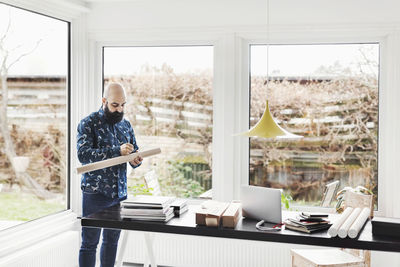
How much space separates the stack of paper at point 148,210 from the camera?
2887mm

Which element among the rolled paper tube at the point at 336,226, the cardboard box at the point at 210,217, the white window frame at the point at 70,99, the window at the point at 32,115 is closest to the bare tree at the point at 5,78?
the window at the point at 32,115

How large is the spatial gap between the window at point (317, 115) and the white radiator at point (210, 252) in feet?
1.76

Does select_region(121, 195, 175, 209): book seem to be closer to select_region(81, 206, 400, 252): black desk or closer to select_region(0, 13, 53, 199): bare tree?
select_region(81, 206, 400, 252): black desk

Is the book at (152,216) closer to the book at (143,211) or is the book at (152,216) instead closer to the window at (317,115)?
the book at (143,211)

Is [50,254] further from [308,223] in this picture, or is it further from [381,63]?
[381,63]

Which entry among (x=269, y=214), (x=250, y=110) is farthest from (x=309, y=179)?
(x=269, y=214)

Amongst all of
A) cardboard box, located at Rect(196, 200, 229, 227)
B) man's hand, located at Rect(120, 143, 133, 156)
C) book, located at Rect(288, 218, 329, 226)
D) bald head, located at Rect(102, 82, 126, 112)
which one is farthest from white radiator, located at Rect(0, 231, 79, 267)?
book, located at Rect(288, 218, 329, 226)

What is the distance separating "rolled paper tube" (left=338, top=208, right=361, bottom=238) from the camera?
2.53 metres

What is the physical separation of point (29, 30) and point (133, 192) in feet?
5.82

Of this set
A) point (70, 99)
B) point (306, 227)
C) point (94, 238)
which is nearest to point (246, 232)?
point (306, 227)

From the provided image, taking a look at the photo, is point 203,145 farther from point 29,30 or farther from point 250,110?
point 29,30

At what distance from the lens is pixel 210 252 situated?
433cm

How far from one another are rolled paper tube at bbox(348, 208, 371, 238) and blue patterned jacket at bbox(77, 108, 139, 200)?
161 centimetres

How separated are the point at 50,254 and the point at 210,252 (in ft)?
4.62
